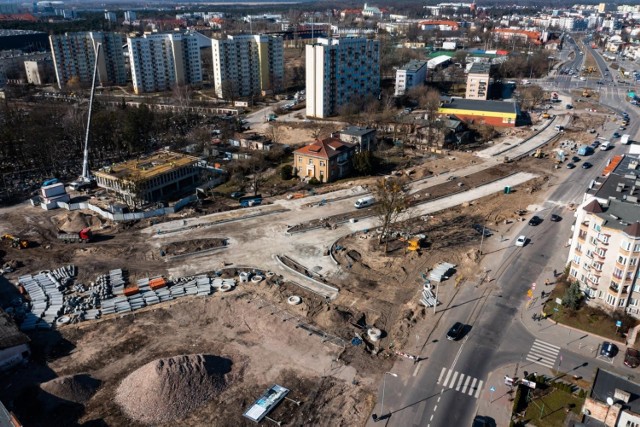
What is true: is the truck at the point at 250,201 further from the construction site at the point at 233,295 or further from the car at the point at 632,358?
the car at the point at 632,358

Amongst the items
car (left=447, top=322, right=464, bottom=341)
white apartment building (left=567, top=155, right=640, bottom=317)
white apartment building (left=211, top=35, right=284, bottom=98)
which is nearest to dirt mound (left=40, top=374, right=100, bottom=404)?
car (left=447, top=322, right=464, bottom=341)

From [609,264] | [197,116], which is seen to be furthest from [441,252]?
[197,116]

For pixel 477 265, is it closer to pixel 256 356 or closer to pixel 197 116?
pixel 256 356

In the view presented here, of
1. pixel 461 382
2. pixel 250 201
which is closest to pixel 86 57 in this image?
pixel 250 201

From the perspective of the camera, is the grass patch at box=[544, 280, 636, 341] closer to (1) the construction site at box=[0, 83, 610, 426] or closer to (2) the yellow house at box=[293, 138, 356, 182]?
(1) the construction site at box=[0, 83, 610, 426]

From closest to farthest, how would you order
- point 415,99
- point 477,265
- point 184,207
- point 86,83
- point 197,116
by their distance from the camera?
point 477,265 → point 184,207 → point 197,116 → point 415,99 → point 86,83

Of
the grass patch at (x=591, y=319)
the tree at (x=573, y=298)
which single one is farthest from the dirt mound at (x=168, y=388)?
the tree at (x=573, y=298)
